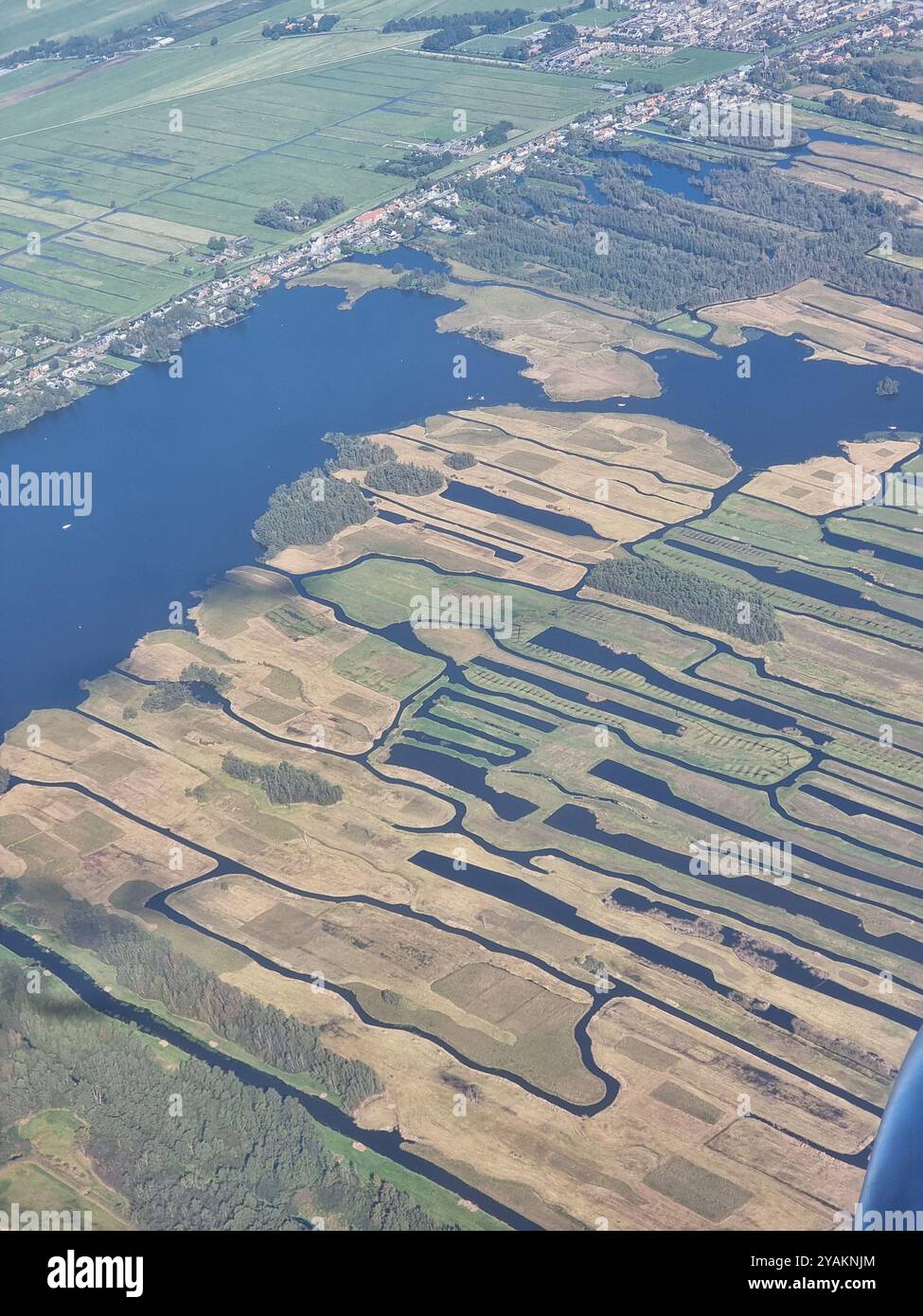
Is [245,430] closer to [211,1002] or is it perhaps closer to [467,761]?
[467,761]

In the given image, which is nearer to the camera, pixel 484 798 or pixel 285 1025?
pixel 285 1025

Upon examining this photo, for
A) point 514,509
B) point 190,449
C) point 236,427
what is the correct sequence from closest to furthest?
point 514,509, point 190,449, point 236,427

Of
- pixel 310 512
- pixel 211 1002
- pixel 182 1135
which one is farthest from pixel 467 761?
pixel 310 512

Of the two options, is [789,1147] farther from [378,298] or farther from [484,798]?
[378,298]

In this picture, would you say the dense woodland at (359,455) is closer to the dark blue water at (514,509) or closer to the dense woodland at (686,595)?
the dark blue water at (514,509)

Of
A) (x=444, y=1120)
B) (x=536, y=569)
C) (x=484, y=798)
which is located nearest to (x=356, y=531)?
(x=536, y=569)

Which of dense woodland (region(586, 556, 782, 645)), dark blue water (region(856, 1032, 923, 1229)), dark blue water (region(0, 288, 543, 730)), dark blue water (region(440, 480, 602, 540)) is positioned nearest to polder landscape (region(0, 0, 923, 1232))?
dark blue water (region(856, 1032, 923, 1229))
